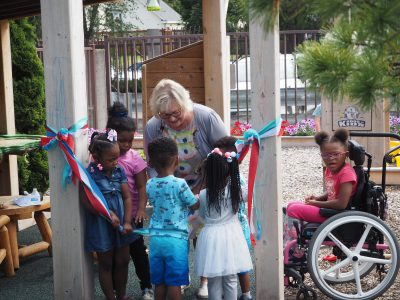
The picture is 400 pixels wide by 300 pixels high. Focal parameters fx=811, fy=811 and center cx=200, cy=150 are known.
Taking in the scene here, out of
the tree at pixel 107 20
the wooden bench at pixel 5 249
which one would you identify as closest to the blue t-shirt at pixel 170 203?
the wooden bench at pixel 5 249

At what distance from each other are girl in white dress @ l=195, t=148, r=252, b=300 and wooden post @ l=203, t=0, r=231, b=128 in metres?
2.03

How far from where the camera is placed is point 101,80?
15.8 meters

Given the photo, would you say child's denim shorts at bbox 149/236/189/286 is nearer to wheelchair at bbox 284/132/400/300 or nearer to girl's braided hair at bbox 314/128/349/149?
wheelchair at bbox 284/132/400/300

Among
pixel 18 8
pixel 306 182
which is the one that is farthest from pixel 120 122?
pixel 306 182

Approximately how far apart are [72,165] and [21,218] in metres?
1.73

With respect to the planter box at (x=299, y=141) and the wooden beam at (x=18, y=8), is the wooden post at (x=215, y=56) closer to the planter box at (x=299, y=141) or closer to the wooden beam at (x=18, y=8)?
the wooden beam at (x=18, y=8)

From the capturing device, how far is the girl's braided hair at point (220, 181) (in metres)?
4.92

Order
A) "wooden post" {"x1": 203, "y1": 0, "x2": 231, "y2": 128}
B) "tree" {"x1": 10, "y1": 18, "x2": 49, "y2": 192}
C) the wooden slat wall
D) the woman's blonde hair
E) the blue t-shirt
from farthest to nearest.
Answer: "tree" {"x1": 10, "y1": 18, "x2": 49, "y2": 192} < the wooden slat wall < "wooden post" {"x1": 203, "y1": 0, "x2": 231, "y2": 128} < the woman's blonde hair < the blue t-shirt

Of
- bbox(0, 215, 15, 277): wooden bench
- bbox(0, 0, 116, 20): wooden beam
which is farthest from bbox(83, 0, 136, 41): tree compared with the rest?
bbox(0, 215, 15, 277): wooden bench

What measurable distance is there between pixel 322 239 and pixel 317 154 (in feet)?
29.0

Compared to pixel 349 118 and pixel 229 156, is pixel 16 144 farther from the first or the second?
pixel 349 118

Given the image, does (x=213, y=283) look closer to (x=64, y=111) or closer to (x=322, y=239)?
(x=322, y=239)

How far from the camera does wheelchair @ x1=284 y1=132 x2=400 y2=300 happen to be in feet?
17.7

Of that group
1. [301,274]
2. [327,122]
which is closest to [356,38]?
[301,274]
